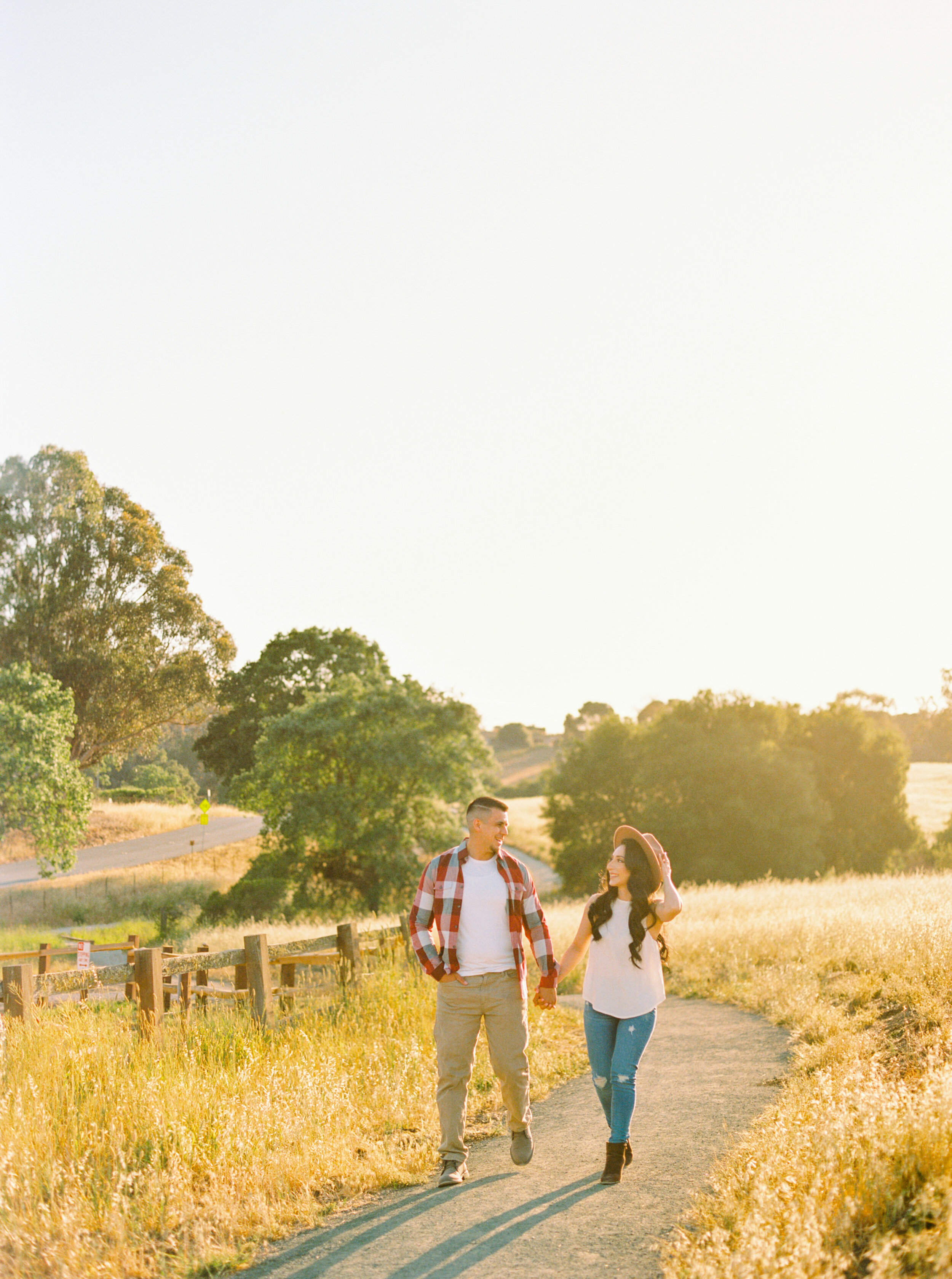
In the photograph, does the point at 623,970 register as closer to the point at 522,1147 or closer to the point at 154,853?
the point at 522,1147

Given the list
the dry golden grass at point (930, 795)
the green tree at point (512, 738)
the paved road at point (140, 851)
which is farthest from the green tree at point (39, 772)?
the green tree at point (512, 738)

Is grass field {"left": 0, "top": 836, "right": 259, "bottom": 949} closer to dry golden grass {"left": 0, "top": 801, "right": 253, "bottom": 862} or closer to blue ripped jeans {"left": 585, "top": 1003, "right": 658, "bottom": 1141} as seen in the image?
dry golden grass {"left": 0, "top": 801, "right": 253, "bottom": 862}

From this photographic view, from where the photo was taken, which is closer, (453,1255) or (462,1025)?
(453,1255)

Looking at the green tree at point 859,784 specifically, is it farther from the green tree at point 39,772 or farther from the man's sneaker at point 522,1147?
the man's sneaker at point 522,1147

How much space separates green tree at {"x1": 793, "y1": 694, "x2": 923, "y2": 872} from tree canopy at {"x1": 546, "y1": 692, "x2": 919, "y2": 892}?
0.06 meters

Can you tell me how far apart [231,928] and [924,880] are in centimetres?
1680

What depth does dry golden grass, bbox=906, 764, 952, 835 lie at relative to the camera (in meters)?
55.2

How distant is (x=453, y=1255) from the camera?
4332 mm

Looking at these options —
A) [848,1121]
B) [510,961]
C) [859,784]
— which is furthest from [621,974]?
[859,784]

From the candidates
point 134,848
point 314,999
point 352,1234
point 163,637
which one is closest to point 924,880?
point 314,999

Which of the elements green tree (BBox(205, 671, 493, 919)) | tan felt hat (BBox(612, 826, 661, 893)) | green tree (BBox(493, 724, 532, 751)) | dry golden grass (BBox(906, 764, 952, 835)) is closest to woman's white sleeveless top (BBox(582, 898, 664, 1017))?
tan felt hat (BBox(612, 826, 661, 893))

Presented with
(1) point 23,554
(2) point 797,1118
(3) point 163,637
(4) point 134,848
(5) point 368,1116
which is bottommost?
(4) point 134,848

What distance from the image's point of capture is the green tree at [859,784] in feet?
154

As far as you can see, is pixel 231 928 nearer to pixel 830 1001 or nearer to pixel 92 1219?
pixel 830 1001
